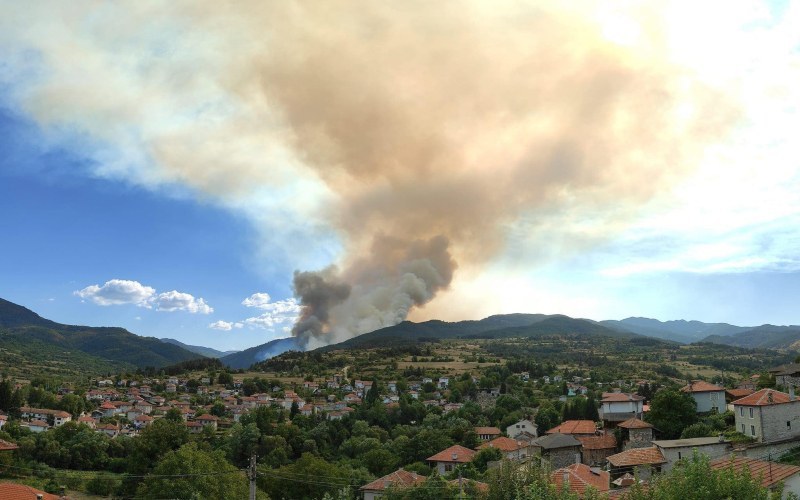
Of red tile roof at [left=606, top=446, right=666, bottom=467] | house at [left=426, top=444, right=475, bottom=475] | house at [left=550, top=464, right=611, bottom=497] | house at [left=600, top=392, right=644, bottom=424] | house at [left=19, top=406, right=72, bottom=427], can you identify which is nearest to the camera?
house at [left=550, top=464, right=611, bottom=497]

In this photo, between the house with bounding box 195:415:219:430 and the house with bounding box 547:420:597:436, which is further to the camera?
the house with bounding box 195:415:219:430

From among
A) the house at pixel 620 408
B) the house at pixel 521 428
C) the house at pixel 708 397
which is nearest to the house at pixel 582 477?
the house at pixel 708 397

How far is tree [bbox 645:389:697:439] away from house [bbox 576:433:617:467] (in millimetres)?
3233

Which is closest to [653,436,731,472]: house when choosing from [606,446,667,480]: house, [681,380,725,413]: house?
[606,446,667,480]: house

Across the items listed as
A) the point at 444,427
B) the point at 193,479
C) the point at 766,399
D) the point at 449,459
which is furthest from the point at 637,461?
the point at 444,427

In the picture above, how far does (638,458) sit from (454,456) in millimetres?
18388

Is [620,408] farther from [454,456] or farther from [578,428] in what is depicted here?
[454,456]

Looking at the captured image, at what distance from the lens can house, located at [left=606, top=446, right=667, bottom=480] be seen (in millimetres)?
32500

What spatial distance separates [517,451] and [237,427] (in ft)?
Result: 103

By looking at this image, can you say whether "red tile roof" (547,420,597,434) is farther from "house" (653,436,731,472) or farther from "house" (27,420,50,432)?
"house" (27,420,50,432)

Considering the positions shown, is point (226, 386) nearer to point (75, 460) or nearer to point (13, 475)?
point (75, 460)

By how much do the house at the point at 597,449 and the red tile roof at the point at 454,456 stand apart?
30.6 ft

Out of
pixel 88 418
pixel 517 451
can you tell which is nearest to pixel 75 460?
pixel 88 418

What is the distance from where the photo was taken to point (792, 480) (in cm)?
2184
